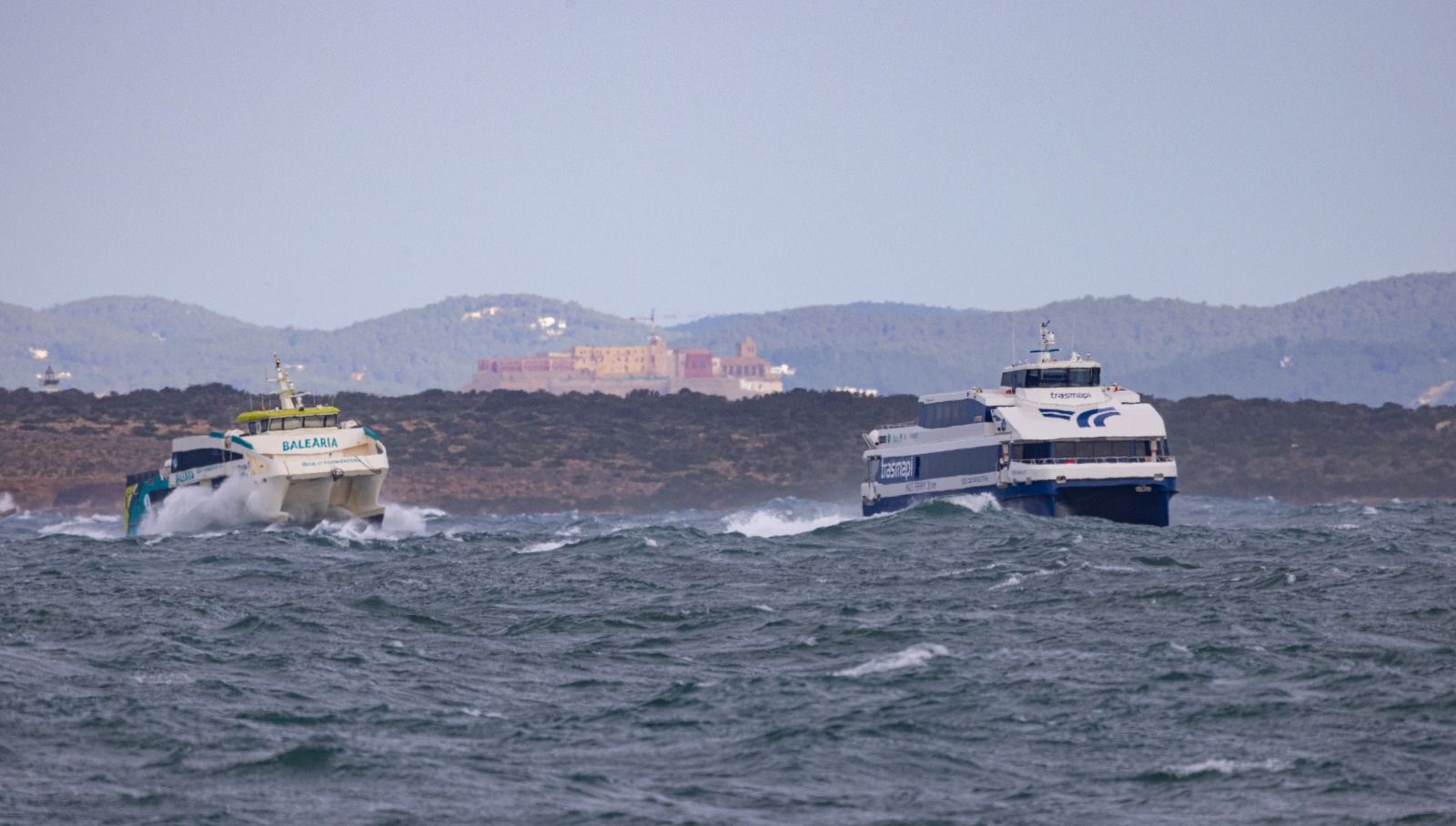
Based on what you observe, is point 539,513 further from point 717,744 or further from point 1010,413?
point 717,744

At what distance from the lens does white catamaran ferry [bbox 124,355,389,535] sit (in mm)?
67062

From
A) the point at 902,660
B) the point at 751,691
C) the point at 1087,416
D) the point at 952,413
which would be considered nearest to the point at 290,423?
the point at 952,413

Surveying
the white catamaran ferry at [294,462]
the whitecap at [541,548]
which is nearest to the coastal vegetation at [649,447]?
the white catamaran ferry at [294,462]

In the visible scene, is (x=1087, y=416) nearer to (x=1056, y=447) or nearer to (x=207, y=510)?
(x=1056, y=447)

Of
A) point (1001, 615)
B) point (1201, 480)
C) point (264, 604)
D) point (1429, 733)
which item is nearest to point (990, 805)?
point (1429, 733)

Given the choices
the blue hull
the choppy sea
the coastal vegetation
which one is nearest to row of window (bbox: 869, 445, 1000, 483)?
the blue hull

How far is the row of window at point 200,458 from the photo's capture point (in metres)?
68.6

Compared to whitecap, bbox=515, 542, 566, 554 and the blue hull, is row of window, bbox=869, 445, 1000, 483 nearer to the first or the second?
the blue hull

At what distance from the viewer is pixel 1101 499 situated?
6172 centimetres

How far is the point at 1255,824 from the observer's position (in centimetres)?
2091

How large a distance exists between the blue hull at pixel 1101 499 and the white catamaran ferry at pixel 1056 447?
0.10 ft

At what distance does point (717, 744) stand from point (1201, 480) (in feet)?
444

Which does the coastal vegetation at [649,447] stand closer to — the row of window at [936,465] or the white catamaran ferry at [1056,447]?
the row of window at [936,465]

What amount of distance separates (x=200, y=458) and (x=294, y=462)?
5588 mm
